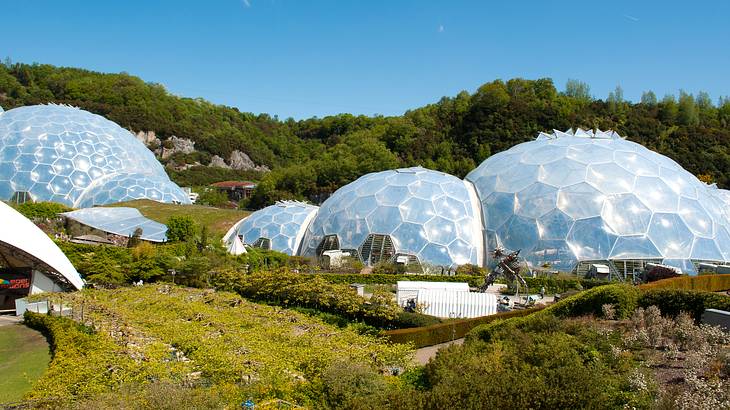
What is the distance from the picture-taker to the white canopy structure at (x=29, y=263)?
64.3ft

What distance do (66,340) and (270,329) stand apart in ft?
17.1

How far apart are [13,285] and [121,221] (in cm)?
2001

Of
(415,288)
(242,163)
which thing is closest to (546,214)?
(415,288)

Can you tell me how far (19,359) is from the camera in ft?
45.0

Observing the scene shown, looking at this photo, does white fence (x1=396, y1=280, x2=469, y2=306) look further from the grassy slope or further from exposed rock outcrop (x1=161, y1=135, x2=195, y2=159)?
exposed rock outcrop (x1=161, y1=135, x2=195, y2=159)

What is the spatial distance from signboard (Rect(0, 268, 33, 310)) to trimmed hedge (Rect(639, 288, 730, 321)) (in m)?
22.3

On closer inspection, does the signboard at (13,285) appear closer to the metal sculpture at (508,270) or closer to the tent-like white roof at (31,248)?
the tent-like white roof at (31,248)

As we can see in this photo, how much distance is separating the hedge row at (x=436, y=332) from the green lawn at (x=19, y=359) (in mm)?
8850

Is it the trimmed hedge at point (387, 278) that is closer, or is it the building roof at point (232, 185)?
the trimmed hedge at point (387, 278)

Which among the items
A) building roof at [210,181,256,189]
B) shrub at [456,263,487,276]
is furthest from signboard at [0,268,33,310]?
building roof at [210,181,256,189]

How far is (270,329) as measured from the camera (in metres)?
15.7

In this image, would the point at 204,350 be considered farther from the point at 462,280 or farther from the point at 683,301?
the point at 462,280

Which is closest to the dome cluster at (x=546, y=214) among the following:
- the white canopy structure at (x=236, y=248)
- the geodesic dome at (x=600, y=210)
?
the geodesic dome at (x=600, y=210)

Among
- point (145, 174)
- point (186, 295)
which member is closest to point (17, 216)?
point (186, 295)
